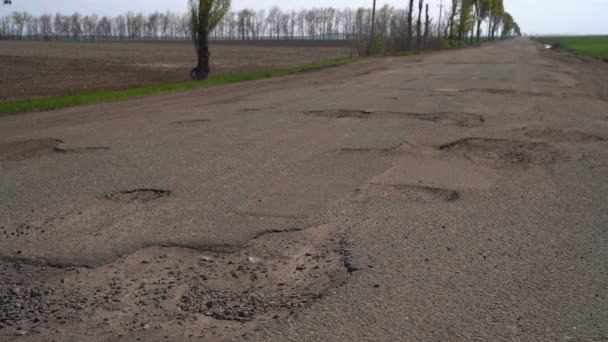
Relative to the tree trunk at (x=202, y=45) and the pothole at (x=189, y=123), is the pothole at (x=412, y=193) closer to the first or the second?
the pothole at (x=189, y=123)

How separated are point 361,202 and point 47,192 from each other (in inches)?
118

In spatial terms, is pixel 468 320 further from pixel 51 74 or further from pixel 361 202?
pixel 51 74

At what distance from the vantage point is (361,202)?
5.06m

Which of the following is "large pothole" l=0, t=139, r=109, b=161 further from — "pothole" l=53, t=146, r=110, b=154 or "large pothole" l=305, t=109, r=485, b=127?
"large pothole" l=305, t=109, r=485, b=127

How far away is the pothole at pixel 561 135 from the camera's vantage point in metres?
8.11

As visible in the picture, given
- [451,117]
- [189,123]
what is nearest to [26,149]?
[189,123]

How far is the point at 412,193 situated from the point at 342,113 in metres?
5.24

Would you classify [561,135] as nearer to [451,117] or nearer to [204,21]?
[451,117]

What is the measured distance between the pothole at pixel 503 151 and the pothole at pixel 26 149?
17.2 ft

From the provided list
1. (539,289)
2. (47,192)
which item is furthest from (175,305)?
(47,192)

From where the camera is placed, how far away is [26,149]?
760 centimetres

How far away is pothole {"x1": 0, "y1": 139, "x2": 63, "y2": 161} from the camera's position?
7.17 m

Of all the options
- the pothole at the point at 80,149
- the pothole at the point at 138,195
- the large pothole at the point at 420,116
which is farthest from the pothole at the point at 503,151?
the pothole at the point at 80,149

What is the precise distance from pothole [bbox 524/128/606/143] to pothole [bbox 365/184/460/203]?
3486mm
